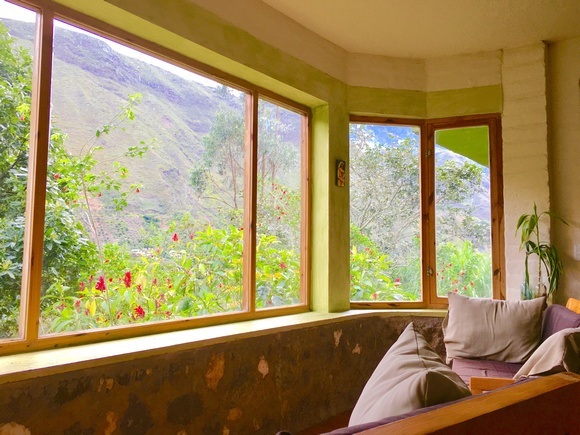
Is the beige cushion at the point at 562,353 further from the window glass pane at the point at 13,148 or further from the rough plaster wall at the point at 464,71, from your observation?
the rough plaster wall at the point at 464,71

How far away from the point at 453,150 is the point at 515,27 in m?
1.11

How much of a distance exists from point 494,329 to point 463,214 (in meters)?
1.33

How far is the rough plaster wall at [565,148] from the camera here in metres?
3.88

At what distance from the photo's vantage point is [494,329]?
3232 millimetres

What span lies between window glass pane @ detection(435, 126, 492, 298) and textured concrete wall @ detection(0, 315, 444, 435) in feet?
1.85

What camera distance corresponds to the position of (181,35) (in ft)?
9.30

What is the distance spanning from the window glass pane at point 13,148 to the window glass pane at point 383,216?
8.86ft

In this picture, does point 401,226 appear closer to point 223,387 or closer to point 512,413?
point 223,387

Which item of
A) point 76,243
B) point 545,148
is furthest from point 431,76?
point 76,243

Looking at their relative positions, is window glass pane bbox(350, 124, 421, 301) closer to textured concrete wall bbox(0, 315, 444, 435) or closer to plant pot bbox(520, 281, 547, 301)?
textured concrete wall bbox(0, 315, 444, 435)

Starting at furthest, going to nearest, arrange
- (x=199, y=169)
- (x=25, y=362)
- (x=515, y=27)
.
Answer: (x=515, y=27), (x=199, y=169), (x=25, y=362)

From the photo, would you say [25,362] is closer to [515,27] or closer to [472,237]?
[472,237]

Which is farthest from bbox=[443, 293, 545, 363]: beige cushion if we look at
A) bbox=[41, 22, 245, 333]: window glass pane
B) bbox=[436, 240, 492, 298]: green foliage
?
bbox=[41, 22, 245, 333]: window glass pane

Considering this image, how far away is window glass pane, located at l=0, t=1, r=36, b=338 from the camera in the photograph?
86.2 inches
